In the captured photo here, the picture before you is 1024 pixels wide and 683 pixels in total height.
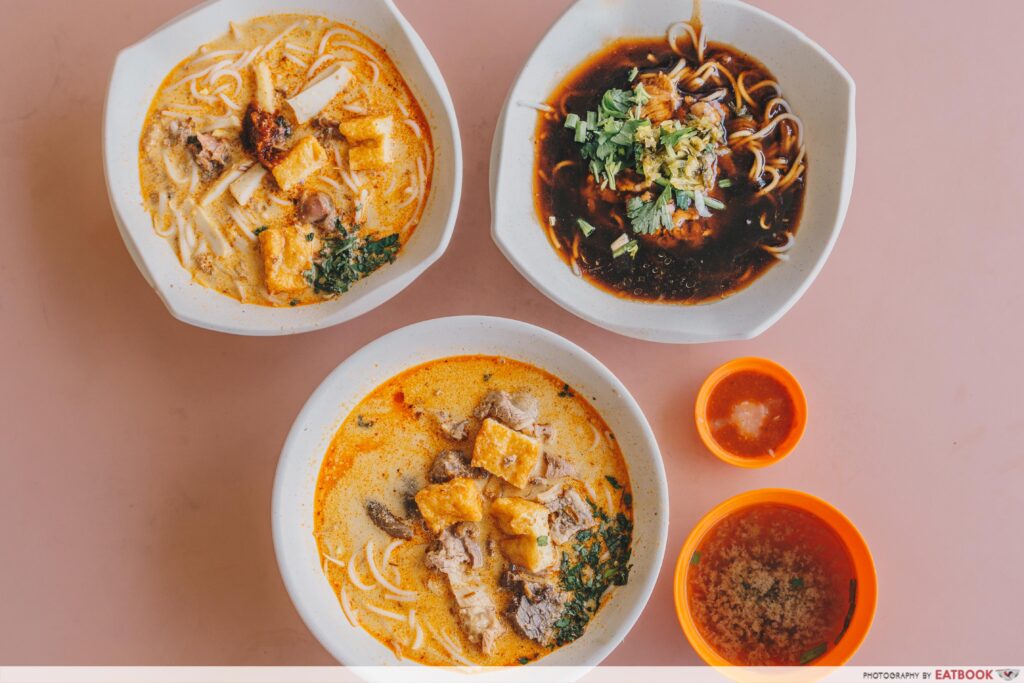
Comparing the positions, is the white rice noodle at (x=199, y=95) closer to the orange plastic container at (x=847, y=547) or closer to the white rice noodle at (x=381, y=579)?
the white rice noodle at (x=381, y=579)

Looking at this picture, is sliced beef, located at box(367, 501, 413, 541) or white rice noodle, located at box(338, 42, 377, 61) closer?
sliced beef, located at box(367, 501, 413, 541)

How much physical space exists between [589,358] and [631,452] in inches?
17.2

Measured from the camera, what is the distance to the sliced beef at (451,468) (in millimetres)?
3047

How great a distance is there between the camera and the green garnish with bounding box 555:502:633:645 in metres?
3.09

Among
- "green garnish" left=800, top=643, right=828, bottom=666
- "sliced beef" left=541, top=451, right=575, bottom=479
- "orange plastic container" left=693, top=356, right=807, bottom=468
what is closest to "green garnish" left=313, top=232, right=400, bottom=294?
"sliced beef" left=541, top=451, right=575, bottom=479

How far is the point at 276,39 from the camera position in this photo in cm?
315

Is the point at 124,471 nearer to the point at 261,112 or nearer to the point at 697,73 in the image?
the point at 261,112

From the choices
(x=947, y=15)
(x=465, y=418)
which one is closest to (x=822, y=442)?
(x=465, y=418)

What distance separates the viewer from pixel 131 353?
3.39 meters

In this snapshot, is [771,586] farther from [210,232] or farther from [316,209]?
[210,232]

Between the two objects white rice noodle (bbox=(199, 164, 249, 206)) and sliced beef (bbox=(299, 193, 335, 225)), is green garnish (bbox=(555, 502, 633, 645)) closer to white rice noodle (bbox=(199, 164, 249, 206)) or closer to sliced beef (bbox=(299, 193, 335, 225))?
sliced beef (bbox=(299, 193, 335, 225))

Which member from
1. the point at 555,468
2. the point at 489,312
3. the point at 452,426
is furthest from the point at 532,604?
the point at 489,312

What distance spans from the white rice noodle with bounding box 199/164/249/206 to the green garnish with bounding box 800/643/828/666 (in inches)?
122

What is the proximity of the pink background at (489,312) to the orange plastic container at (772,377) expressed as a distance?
0.11 meters
